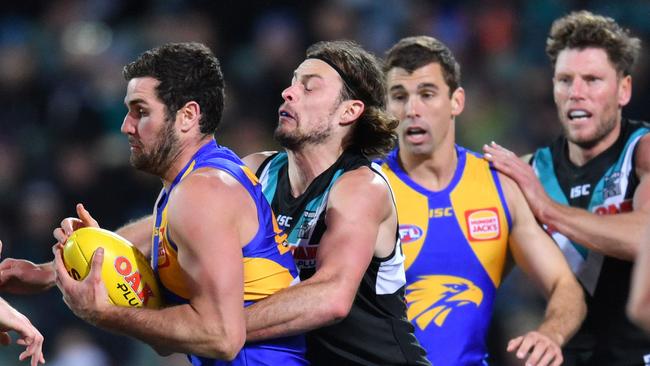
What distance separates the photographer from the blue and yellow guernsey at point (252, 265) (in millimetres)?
4016

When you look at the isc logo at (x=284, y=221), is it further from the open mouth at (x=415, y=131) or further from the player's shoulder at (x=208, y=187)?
the open mouth at (x=415, y=131)

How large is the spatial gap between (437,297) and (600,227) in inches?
37.4

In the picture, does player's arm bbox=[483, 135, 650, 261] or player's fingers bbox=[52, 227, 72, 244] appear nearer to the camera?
player's fingers bbox=[52, 227, 72, 244]

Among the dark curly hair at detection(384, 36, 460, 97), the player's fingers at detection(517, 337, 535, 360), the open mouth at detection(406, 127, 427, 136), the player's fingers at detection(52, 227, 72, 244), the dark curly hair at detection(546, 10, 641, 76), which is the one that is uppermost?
the dark curly hair at detection(546, 10, 641, 76)

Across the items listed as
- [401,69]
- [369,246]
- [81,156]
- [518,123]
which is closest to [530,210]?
[401,69]

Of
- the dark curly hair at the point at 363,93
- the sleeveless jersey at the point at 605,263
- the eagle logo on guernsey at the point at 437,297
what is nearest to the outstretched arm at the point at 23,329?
the dark curly hair at the point at 363,93

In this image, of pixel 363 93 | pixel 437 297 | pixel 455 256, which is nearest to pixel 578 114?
pixel 455 256

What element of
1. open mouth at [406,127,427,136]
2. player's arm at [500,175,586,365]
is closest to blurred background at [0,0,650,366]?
player's arm at [500,175,586,365]

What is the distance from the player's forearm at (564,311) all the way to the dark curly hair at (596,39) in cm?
144

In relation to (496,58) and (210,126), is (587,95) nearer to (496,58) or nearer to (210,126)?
(210,126)

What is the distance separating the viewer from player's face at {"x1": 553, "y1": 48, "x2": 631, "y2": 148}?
5719 mm

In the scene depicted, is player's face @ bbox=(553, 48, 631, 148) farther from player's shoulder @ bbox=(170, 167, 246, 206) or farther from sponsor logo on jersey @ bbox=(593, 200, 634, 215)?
player's shoulder @ bbox=(170, 167, 246, 206)

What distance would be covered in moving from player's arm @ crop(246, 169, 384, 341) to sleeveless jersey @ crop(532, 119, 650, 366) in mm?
1861

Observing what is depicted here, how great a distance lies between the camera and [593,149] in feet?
19.0
